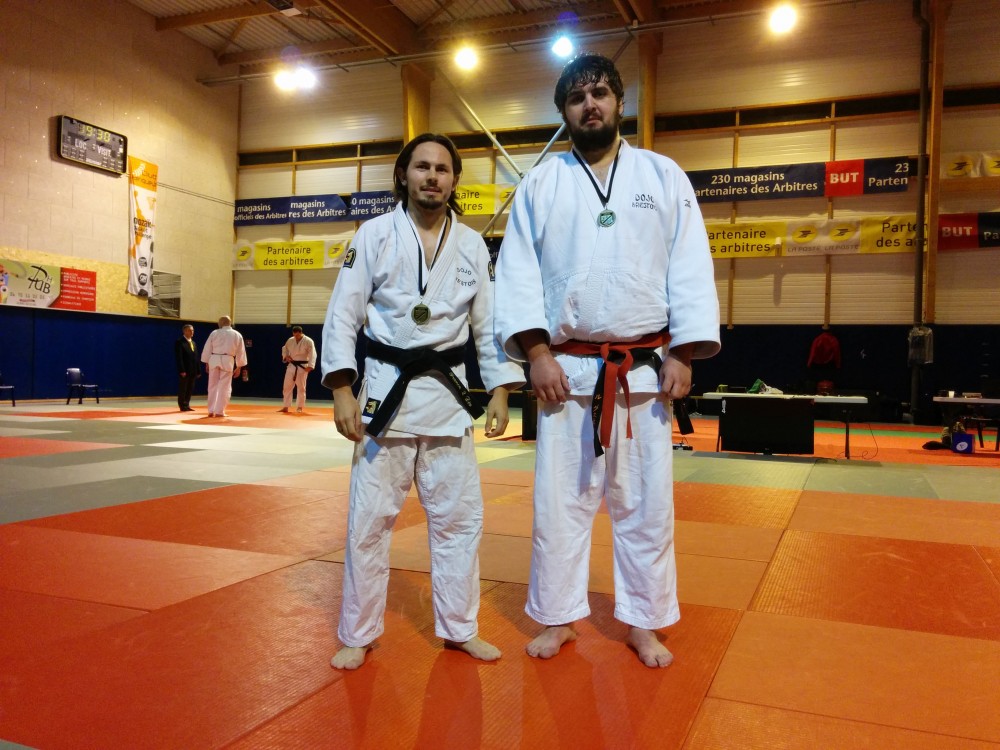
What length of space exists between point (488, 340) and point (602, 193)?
640mm

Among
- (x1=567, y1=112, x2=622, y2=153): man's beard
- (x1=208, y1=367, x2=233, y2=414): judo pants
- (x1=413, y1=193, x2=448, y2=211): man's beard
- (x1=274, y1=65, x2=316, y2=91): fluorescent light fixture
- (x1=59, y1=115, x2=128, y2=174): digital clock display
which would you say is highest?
(x1=274, y1=65, x2=316, y2=91): fluorescent light fixture

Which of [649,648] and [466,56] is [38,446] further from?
[466,56]

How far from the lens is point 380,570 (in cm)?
235

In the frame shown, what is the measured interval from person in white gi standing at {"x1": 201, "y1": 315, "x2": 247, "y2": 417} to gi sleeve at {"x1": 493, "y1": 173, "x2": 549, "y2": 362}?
36.2 ft

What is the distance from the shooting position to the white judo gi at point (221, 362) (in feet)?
41.0

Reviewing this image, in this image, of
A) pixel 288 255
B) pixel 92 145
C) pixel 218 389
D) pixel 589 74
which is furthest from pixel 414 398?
pixel 288 255

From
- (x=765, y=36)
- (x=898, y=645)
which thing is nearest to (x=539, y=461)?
(x=898, y=645)

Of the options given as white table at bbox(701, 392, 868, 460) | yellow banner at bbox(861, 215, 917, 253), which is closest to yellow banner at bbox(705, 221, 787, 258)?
yellow banner at bbox(861, 215, 917, 253)

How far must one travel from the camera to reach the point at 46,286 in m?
15.0

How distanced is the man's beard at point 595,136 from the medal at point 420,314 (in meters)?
0.78

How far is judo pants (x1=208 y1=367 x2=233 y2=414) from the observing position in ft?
40.9

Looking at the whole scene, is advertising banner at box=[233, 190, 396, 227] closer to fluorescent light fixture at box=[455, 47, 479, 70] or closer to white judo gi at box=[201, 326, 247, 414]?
fluorescent light fixture at box=[455, 47, 479, 70]

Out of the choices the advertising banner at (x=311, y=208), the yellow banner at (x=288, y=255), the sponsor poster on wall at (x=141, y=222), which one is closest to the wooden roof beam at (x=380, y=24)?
the advertising banner at (x=311, y=208)

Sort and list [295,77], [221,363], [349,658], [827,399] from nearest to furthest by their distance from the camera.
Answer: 1. [349,658]
2. [827,399]
3. [221,363]
4. [295,77]
